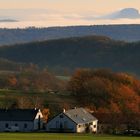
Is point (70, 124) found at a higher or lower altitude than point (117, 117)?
lower

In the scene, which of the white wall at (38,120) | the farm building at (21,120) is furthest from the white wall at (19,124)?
the white wall at (38,120)

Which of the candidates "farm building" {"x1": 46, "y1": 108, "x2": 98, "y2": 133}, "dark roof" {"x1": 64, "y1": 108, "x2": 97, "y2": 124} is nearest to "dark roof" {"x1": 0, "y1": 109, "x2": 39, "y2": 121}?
"farm building" {"x1": 46, "y1": 108, "x2": 98, "y2": 133}

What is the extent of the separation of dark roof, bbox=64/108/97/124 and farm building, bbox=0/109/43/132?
4.50m

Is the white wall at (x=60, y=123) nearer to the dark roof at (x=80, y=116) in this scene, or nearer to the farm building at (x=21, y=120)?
the dark roof at (x=80, y=116)

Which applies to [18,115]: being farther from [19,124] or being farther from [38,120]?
[38,120]

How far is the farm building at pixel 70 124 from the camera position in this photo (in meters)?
89.5

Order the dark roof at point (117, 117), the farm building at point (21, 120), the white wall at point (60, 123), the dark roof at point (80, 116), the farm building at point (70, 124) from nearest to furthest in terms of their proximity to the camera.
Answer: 1. the farm building at point (70, 124)
2. the white wall at point (60, 123)
3. the dark roof at point (80, 116)
4. the dark roof at point (117, 117)
5. the farm building at point (21, 120)

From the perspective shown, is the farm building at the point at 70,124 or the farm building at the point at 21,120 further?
the farm building at the point at 21,120

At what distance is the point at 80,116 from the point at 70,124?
12.8 ft

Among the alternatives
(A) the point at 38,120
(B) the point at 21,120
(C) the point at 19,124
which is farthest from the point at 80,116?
(C) the point at 19,124

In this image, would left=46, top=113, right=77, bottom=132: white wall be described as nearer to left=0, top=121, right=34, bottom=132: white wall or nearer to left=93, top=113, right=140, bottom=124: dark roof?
left=0, top=121, right=34, bottom=132: white wall

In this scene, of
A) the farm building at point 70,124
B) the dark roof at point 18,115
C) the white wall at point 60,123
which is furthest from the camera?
the dark roof at point 18,115

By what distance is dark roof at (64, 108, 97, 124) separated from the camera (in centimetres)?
9164

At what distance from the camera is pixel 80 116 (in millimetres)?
94125
